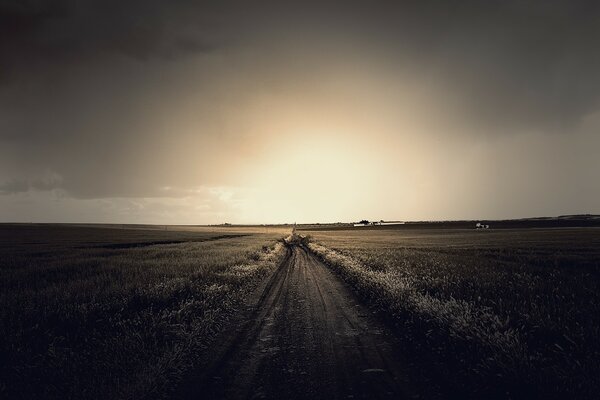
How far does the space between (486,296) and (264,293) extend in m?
8.97

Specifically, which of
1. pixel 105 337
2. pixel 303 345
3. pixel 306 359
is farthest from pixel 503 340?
pixel 105 337

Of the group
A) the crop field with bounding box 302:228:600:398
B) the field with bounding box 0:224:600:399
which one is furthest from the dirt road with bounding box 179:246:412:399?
the crop field with bounding box 302:228:600:398

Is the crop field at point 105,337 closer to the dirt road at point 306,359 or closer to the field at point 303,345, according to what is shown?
the field at point 303,345

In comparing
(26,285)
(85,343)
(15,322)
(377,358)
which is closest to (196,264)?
(26,285)

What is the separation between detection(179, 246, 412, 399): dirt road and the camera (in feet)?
16.9

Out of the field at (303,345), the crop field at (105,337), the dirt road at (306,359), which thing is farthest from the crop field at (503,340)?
the crop field at (105,337)

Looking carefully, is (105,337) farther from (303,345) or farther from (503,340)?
(503,340)

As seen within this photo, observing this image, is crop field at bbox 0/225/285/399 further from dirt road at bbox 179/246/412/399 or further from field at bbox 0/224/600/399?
dirt road at bbox 179/246/412/399

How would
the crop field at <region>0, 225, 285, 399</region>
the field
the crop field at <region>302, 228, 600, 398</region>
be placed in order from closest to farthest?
the crop field at <region>302, 228, 600, 398</region> < the field < the crop field at <region>0, 225, 285, 399</region>

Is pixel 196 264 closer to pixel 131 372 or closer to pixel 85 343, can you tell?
pixel 85 343

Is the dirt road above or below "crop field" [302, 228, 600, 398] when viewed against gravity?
below

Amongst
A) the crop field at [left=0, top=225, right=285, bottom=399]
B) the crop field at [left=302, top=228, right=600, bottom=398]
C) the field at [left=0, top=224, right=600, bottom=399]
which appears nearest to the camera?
the crop field at [left=302, top=228, right=600, bottom=398]

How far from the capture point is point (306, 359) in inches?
255

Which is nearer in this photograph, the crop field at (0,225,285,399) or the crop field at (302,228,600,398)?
the crop field at (302,228,600,398)
